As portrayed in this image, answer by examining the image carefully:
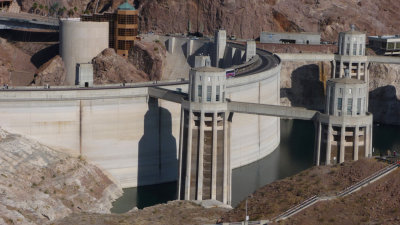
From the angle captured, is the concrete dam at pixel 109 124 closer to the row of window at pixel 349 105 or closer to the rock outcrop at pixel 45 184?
the rock outcrop at pixel 45 184

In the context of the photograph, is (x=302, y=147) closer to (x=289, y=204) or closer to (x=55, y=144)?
(x=55, y=144)

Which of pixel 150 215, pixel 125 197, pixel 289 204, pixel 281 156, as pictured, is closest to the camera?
pixel 289 204

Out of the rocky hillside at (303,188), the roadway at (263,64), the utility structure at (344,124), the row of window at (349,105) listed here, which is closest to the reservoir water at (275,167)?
the roadway at (263,64)

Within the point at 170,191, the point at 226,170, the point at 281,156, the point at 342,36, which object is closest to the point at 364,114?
the point at 226,170

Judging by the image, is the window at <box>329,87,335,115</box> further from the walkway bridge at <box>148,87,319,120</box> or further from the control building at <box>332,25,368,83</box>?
the control building at <box>332,25,368,83</box>

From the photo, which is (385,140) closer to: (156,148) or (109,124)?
(156,148)

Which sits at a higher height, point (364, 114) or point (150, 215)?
point (364, 114)

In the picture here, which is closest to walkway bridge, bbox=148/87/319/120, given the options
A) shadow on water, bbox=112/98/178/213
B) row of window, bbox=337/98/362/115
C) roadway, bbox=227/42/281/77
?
row of window, bbox=337/98/362/115
